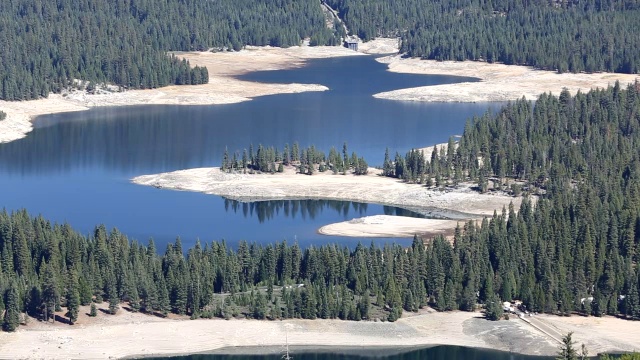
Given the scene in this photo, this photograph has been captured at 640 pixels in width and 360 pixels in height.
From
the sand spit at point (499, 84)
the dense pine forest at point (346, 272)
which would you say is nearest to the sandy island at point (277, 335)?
the dense pine forest at point (346, 272)

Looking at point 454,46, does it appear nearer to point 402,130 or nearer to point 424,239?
point 402,130

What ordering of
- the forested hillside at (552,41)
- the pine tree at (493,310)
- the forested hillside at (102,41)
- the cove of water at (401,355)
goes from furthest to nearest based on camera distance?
the forested hillside at (552,41), the forested hillside at (102,41), the pine tree at (493,310), the cove of water at (401,355)

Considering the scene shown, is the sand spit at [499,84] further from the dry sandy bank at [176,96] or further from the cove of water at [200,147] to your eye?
the dry sandy bank at [176,96]

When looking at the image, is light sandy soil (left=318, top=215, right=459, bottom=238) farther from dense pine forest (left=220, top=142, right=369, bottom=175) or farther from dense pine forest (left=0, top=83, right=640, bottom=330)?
dense pine forest (left=220, top=142, right=369, bottom=175)

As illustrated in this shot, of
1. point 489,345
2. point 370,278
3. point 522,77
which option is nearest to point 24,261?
point 370,278

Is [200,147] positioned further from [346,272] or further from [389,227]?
[346,272]

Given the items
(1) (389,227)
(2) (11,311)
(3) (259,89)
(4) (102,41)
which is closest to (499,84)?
(3) (259,89)
